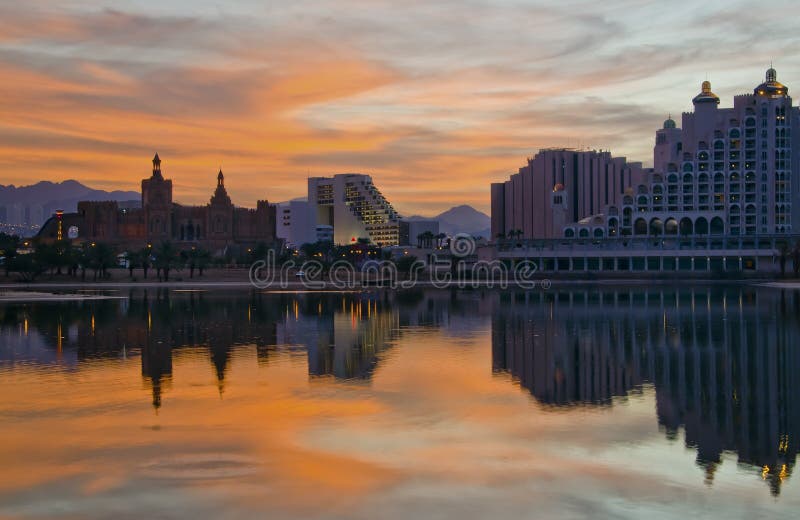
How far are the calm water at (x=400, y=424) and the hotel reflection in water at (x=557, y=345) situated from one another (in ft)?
0.53

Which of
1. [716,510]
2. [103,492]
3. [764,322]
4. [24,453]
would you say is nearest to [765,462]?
[716,510]

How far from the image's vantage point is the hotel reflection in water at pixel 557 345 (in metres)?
23.1

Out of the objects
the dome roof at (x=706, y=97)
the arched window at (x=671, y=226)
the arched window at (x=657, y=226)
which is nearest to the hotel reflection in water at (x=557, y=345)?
the arched window at (x=657, y=226)

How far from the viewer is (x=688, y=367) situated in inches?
1257

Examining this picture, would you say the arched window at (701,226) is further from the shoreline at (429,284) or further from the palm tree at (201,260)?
the palm tree at (201,260)

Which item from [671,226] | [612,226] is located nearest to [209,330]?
[671,226]

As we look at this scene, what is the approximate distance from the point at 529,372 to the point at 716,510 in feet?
52.4

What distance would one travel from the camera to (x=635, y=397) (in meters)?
25.7

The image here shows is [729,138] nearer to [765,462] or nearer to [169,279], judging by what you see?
[169,279]

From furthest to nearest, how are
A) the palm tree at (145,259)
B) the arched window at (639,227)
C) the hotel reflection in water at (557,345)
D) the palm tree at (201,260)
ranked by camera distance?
the arched window at (639,227), the palm tree at (201,260), the palm tree at (145,259), the hotel reflection in water at (557,345)

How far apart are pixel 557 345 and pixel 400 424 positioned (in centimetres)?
1872

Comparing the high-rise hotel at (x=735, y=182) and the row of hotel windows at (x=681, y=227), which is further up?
the high-rise hotel at (x=735, y=182)

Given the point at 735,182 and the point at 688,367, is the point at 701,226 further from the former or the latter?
the point at 688,367

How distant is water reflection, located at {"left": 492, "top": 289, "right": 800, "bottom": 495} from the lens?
2047 centimetres
